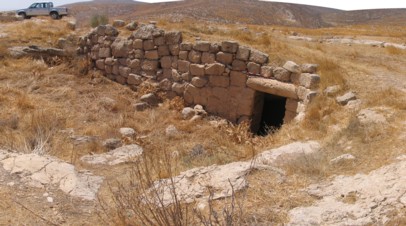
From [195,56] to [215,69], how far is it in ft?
1.88

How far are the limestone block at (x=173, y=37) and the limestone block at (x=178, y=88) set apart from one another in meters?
1.00

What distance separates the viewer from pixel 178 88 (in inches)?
364

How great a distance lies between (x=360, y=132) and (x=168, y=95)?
17.6 ft

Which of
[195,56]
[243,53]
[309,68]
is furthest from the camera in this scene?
[195,56]

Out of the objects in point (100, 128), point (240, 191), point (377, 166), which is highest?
point (377, 166)

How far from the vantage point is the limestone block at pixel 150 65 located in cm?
955

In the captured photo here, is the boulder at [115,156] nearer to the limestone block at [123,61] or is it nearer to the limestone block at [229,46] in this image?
the limestone block at [229,46]

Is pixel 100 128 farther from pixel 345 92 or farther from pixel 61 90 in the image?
Answer: pixel 345 92

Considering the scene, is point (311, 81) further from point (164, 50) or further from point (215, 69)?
point (164, 50)

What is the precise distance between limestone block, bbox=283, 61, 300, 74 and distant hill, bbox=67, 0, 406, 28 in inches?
645

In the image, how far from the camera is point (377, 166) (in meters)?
4.10

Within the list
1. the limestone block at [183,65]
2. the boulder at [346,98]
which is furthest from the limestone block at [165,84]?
the boulder at [346,98]

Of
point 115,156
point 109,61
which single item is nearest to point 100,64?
point 109,61

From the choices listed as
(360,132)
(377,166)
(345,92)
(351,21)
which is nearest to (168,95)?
(345,92)
